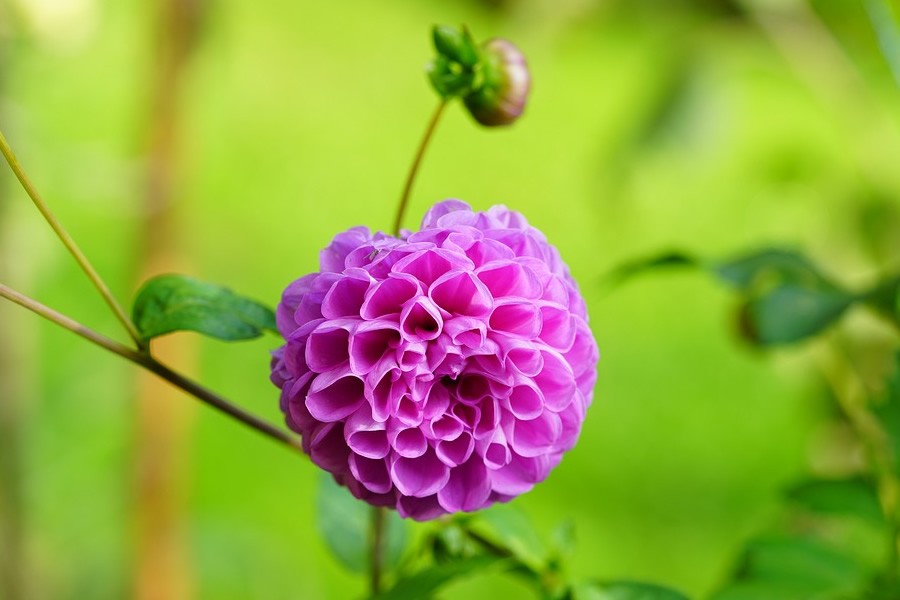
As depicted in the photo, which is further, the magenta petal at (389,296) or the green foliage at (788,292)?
the green foliage at (788,292)

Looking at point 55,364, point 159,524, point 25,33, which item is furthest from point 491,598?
point 25,33

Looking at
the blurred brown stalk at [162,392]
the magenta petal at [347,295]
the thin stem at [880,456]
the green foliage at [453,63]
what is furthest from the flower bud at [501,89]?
the blurred brown stalk at [162,392]

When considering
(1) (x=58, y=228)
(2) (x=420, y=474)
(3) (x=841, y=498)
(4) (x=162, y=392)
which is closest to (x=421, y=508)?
(2) (x=420, y=474)

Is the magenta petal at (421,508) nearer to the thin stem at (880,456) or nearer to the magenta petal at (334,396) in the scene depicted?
the magenta petal at (334,396)

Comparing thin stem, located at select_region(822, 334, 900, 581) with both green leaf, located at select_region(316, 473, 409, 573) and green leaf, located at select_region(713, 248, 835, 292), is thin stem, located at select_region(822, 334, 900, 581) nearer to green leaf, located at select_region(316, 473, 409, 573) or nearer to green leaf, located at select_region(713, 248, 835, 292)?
green leaf, located at select_region(713, 248, 835, 292)

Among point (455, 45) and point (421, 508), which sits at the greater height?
point (455, 45)

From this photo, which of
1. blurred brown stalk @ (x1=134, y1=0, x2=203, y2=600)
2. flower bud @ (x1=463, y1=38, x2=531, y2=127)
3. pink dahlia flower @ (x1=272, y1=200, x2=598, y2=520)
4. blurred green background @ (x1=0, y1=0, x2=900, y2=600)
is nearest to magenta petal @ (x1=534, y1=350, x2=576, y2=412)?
pink dahlia flower @ (x1=272, y1=200, x2=598, y2=520)

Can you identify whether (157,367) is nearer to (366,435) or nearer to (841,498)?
(366,435)
